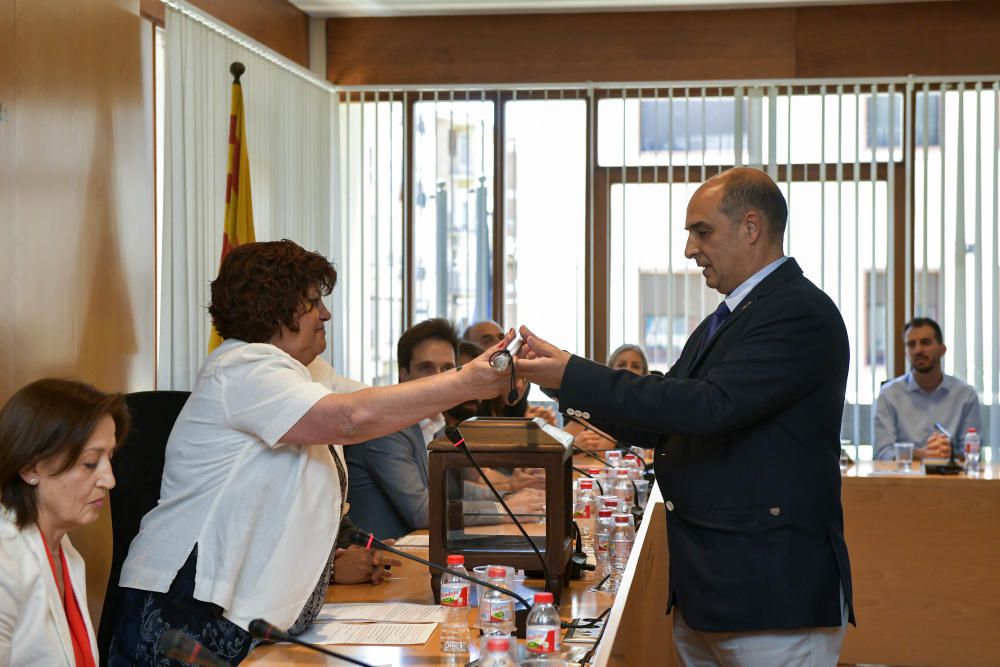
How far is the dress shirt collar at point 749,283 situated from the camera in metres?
2.43

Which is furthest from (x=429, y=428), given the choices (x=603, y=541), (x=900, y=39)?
(x=900, y=39)

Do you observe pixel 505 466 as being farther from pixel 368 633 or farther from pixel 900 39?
pixel 900 39

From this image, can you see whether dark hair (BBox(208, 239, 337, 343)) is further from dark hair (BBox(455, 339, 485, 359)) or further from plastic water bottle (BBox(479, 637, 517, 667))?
dark hair (BBox(455, 339, 485, 359))

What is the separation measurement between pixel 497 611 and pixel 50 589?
81 centimetres

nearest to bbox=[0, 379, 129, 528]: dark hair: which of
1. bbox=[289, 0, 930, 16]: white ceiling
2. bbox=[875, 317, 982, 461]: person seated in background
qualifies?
bbox=[875, 317, 982, 461]: person seated in background

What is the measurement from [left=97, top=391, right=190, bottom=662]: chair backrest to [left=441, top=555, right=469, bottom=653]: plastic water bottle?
83 cm

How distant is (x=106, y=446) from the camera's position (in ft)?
7.30

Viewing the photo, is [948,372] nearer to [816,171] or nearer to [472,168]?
A: [816,171]

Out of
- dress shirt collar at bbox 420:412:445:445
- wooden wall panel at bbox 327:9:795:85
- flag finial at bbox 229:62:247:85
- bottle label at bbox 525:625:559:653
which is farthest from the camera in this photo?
wooden wall panel at bbox 327:9:795:85

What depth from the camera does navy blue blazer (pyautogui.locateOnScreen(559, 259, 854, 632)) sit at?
89.6 inches

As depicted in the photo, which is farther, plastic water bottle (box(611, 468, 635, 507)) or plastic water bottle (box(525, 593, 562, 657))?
plastic water bottle (box(611, 468, 635, 507))

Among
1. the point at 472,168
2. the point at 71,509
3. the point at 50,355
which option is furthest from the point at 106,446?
the point at 472,168

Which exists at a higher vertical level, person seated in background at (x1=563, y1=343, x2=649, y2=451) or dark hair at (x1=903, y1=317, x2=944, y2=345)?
dark hair at (x1=903, y1=317, x2=944, y2=345)

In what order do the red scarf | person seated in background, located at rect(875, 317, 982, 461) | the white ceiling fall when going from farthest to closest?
the white ceiling, person seated in background, located at rect(875, 317, 982, 461), the red scarf
